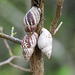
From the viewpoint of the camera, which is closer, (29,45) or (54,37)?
(29,45)

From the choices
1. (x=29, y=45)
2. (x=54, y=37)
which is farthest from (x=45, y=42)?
(x=54, y=37)

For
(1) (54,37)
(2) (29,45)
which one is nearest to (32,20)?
(2) (29,45)

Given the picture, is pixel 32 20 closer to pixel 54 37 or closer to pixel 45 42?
pixel 45 42

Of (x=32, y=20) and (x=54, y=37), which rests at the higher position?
(x=32, y=20)

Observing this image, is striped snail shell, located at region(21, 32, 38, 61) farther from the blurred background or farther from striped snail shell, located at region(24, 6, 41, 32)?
the blurred background

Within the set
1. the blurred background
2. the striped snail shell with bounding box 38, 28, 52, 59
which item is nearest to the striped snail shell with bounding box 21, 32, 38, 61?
the striped snail shell with bounding box 38, 28, 52, 59

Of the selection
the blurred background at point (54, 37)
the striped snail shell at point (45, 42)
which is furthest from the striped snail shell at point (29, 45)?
the blurred background at point (54, 37)

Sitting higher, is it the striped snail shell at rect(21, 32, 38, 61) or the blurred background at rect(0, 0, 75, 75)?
the striped snail shell at rect(21, 32, 38, 61)

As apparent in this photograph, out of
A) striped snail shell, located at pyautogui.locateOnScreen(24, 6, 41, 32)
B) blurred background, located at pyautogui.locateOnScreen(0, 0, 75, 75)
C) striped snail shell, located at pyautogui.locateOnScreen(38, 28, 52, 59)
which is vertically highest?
striped snail shell, located at pyautogui.locateOnScreen(24, 6, 41, 32)
